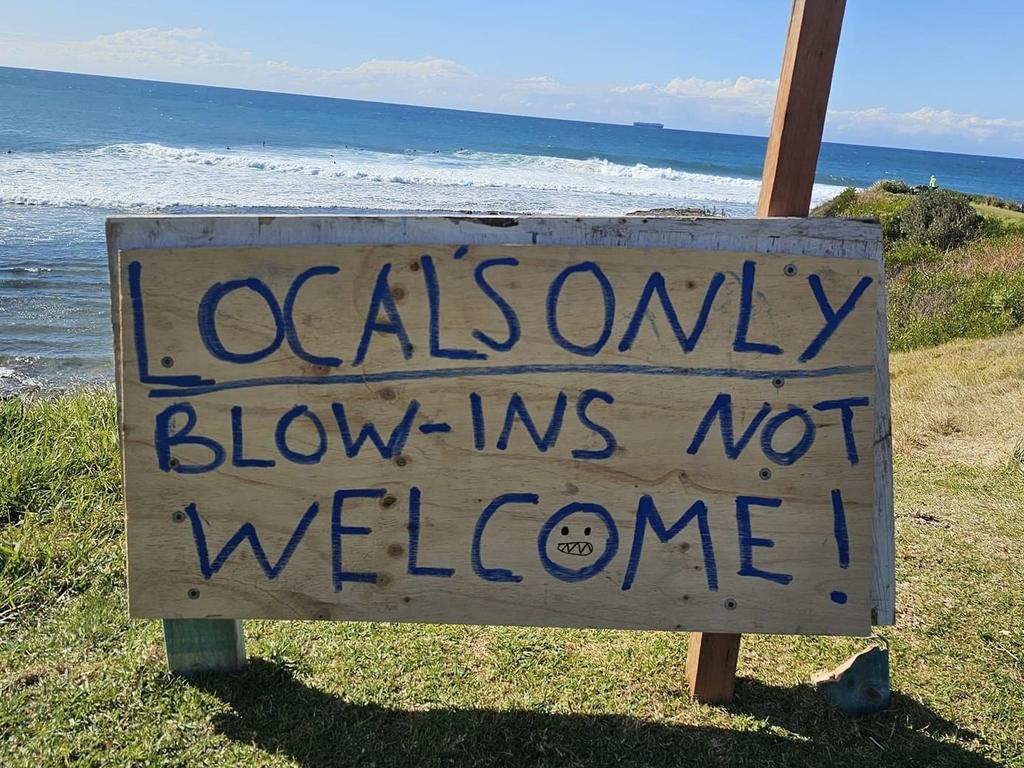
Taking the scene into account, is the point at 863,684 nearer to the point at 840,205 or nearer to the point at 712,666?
the point at 712,666

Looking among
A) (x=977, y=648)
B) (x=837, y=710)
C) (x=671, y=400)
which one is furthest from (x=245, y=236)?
(x=977, y=648)

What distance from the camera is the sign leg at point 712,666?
2863mm

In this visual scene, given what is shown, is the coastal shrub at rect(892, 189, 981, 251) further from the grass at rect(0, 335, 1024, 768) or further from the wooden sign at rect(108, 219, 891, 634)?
the wooden sign at rect(108, 219, 891, 634)

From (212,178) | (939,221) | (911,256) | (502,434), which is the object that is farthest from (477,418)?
(212,178)

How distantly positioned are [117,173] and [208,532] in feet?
108

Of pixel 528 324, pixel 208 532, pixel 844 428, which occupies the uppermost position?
pixel 528 324

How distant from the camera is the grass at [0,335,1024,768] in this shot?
2691 mm

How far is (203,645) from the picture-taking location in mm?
2932

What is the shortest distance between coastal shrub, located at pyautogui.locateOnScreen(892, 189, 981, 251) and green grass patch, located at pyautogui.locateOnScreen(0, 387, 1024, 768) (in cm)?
1681

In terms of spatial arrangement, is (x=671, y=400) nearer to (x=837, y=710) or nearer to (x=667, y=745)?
(x=667, y=745)

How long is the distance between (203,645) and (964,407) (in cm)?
604

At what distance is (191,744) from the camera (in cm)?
265

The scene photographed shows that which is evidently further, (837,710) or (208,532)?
(837,710)

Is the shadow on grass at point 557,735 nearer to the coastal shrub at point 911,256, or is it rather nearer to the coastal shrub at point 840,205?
the coastal shrub at point 911,256
